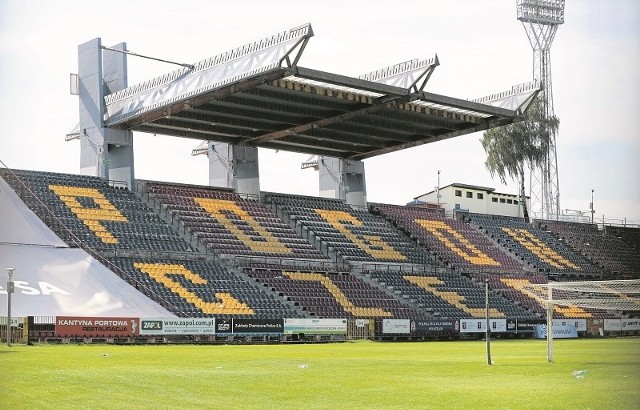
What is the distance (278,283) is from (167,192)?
1082 cm

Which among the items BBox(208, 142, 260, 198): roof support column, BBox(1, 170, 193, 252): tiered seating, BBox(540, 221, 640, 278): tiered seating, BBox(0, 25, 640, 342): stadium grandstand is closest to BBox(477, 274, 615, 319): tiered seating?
BBox(0, 25, 640, 342): stadium grandstand

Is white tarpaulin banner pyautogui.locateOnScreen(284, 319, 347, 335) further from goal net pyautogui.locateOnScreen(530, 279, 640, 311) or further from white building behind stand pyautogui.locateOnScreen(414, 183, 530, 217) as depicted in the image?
white building behind stand pyautogui.locateOnScreen(414, 183, 530, 217)

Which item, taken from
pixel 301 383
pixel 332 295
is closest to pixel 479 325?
pixel 332 295

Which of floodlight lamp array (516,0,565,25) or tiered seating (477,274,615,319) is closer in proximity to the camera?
floodlight lamp array (516,0,565,25)

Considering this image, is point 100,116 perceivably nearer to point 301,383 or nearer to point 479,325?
point 479,325

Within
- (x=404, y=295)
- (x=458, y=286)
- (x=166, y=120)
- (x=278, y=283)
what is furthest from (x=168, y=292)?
(x=458, y=286)

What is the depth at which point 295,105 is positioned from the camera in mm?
55875

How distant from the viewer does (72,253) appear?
48.7 meters

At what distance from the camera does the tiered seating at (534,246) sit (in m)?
74.8

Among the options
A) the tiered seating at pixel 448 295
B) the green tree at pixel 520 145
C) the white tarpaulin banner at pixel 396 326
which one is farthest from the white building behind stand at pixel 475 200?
the white tarpaulin banner at pixel 396 326

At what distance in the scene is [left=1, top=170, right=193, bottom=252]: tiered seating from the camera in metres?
52.1

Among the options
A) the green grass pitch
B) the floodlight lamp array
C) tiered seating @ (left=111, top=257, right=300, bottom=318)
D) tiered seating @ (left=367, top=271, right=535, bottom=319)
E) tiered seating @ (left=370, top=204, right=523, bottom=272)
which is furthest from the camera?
tiered seating @ (left=370, top=204, right=523, bottom=272)

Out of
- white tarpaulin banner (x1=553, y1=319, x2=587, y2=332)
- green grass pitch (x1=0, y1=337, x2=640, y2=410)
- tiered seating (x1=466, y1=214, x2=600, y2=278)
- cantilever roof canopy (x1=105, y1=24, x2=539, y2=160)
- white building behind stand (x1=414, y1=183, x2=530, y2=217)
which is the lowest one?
white tarpaulin banner (x1=553, y1=319, x2=587, y2=332)

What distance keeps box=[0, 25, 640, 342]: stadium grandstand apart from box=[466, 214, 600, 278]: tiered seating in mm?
296
